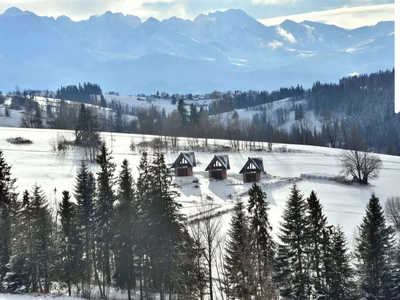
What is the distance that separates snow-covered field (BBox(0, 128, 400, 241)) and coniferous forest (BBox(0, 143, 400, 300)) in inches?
343

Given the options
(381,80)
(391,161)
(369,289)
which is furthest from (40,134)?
(381,80)

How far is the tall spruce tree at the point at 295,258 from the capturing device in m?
25.3

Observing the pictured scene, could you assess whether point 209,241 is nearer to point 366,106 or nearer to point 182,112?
point 182,112

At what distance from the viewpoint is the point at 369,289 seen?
25.2m

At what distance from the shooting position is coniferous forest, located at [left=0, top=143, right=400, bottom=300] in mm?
25109

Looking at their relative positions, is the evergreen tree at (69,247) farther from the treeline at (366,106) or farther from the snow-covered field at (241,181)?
the treeline at (366,106)

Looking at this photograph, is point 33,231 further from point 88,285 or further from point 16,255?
point 88,285

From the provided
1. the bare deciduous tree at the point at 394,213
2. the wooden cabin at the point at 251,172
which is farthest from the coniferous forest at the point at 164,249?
the wooden cabin at the point at 251,172

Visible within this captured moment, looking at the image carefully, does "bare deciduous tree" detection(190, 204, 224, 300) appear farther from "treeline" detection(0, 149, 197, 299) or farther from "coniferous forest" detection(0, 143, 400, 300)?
"treeline" detection(0, 149, 197, 299)

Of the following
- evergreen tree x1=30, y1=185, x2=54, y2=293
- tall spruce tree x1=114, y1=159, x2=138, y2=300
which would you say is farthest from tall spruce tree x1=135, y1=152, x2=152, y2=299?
evergreen tree x1=30, y1=185, x2=54, y2=293

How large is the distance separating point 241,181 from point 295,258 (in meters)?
31.4

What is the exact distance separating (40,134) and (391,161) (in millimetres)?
58136

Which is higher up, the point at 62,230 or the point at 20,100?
the point at 20,100

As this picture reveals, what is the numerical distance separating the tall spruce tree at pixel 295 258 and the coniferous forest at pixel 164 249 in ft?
0.18
